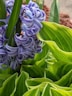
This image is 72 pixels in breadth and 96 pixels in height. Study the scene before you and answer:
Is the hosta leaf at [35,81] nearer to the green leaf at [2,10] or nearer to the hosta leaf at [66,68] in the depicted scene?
the hosta leaf at [66,68]

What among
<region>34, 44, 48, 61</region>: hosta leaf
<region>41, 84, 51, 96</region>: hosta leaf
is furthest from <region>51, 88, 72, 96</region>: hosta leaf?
<region>34, 44, 48, 61</region>: hosta leaf

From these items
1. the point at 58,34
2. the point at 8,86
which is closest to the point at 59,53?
the point at 58,34

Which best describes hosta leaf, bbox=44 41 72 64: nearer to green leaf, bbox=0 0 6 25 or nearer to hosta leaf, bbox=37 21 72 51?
hosta leaf, bbox=37 21 72 51

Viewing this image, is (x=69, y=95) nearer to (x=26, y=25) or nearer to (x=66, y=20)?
(x=26, y=25)

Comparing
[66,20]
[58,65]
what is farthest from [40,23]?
[66,20]

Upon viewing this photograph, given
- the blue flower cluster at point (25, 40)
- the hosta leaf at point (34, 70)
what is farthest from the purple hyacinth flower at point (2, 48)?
the hosta leaf at point (34, 70)

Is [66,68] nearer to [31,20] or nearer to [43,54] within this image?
[43,54]
